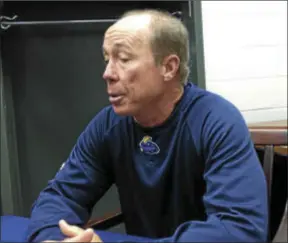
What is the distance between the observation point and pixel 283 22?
2699 millimetres

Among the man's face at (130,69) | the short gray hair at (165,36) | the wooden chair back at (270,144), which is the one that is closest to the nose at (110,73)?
the man's face at (130,69)

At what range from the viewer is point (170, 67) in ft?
4.15

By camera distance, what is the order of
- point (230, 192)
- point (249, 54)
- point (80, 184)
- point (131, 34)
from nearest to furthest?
point (230, 192) → point (131, 34) → point (80, 184) → point (249, 54)

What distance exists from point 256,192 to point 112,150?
1.49 ft

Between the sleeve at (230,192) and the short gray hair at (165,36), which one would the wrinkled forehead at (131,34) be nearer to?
the short gray hair at (165,36)

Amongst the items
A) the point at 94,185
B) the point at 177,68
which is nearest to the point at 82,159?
the point at 94,185

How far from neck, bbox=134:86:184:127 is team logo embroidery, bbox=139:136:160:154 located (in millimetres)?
42

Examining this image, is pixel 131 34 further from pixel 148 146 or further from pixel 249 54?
pixel 249 54

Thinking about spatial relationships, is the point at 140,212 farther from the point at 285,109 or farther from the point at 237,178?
the point at 285,109

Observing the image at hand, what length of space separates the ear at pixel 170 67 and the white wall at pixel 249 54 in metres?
1.25

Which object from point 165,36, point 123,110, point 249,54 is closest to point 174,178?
point 123,110

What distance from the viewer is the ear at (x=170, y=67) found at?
1255 millimetres

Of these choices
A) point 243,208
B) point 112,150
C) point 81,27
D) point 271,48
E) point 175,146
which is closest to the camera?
point 243,208

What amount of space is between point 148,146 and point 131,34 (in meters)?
0.30
